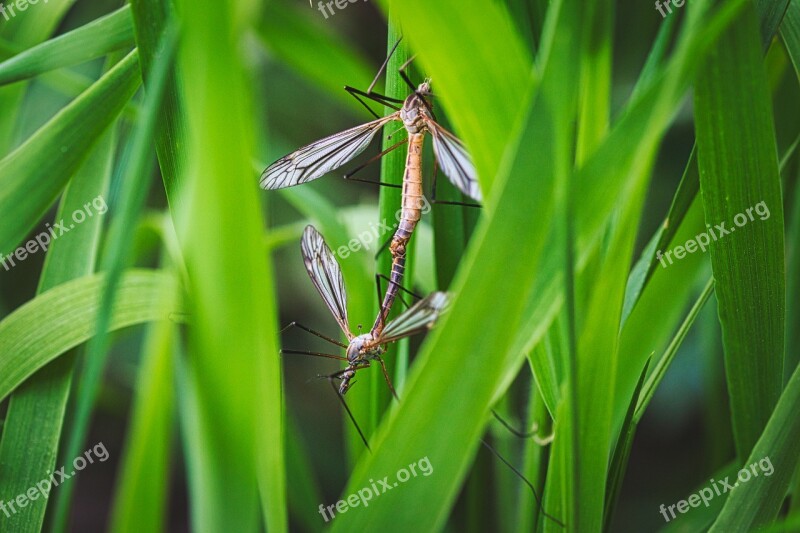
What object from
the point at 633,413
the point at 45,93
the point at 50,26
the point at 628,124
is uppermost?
the point at 45,93

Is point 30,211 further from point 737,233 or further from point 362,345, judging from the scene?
point 737,233

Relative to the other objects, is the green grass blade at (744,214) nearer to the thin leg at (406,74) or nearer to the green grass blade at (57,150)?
the thin leg at (406,74)

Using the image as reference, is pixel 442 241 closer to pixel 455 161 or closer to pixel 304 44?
pixel 455 161

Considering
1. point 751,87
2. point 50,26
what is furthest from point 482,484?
point 50,26

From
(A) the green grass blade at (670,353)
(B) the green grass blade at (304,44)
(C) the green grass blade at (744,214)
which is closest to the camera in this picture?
(C) the green grass blade at (744,214)

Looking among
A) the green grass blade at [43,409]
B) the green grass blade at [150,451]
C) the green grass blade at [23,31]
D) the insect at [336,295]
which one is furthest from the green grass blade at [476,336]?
the green grass blade at [23,31]

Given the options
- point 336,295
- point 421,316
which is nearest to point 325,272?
point 336,295

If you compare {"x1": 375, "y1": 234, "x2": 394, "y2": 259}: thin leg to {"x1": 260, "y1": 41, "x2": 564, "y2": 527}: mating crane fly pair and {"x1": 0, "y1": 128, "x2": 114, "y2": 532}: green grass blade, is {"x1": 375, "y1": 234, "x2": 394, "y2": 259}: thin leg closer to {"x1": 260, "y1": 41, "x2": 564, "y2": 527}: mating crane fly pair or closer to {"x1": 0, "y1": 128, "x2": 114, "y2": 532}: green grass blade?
{"x1": 260, "y1": 41, "x2": 564, "y2": 527}: mating crane fly pair
